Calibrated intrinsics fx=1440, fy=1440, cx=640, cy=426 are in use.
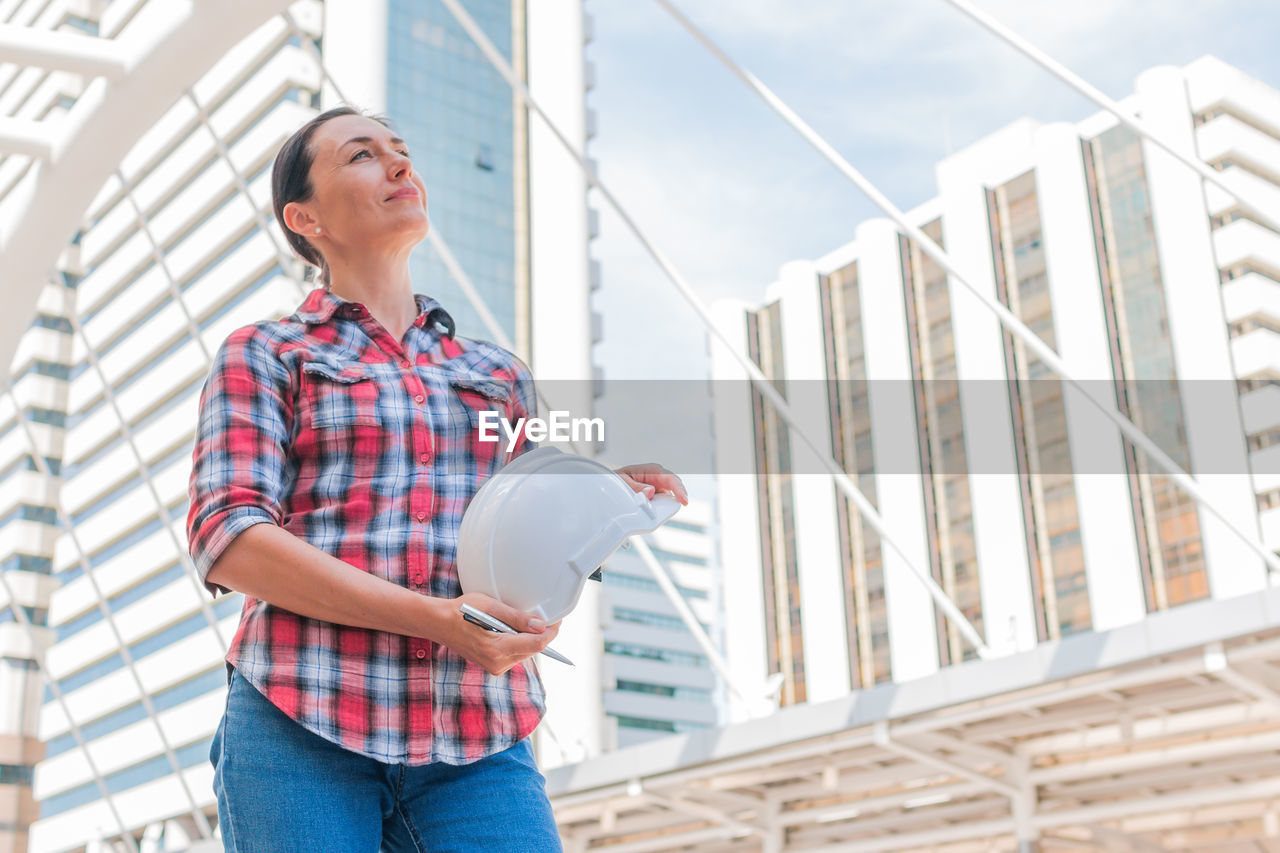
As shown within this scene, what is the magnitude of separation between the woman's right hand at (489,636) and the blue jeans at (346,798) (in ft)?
0.43

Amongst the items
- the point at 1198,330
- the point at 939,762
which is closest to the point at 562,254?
the point at 1198,330

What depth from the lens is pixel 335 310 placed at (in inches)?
54.2

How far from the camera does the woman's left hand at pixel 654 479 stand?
4.38 feet

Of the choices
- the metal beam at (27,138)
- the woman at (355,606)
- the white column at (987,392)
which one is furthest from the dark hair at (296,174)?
the white column at (987,392)

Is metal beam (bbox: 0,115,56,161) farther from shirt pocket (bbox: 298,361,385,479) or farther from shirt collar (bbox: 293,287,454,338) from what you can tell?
shirt pocket (bbox: 298,361,385,479)

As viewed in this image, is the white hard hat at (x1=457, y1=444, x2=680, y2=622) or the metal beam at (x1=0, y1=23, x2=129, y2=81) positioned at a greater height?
the metal beam at (x1=0, y1=23, x2=129, y2=81)

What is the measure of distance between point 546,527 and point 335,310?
12.9 inches

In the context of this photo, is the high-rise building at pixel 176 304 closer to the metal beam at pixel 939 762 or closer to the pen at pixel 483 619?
the metal beam at pixel 939 762

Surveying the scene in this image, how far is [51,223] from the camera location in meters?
5.41

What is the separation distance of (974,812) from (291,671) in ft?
24.1

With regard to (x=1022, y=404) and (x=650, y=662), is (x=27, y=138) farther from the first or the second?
(x=650, y=662)

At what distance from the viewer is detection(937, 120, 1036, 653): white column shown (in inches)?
1764

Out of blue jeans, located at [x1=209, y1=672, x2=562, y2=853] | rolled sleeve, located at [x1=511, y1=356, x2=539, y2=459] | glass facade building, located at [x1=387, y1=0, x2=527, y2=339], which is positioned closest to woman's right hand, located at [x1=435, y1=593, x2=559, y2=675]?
blue jeans, located at [x1=209, y1=672, x2=562, y2=853]

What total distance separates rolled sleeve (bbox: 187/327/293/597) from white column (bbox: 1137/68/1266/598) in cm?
4066
